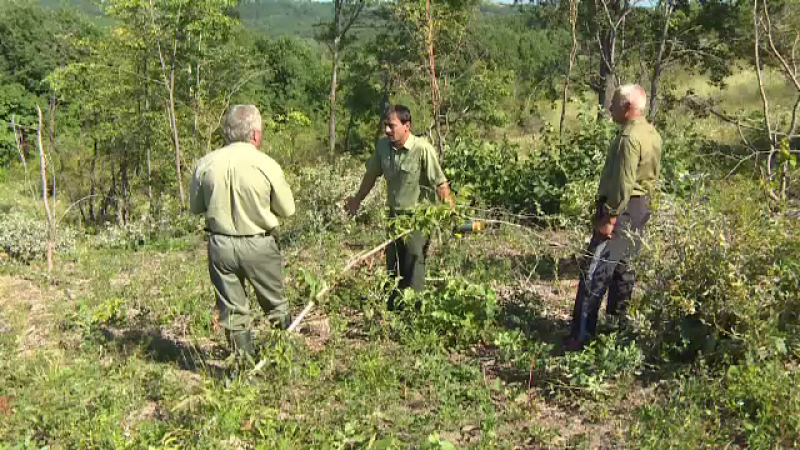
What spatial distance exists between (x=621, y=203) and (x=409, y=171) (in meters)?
1.64

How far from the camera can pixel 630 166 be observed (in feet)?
13.4

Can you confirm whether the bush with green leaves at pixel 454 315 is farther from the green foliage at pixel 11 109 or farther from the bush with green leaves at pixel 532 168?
the green foliage at pixel 11 109

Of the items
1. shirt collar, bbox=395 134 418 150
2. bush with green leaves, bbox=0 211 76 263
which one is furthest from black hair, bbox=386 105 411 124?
bush with green leaves, bbox=0 211 76 263

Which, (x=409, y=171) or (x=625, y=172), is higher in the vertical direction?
(x=625, y=172)

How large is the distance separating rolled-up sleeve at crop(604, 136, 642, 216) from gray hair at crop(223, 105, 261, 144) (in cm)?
242

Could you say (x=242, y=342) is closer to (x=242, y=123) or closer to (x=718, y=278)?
(x=242, y=123)

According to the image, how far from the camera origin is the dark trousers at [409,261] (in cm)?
501

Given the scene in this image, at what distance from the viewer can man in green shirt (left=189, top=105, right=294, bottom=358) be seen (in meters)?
3.94

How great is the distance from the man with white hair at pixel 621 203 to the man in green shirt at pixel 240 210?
7.15ft

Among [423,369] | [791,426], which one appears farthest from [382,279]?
[791,426]

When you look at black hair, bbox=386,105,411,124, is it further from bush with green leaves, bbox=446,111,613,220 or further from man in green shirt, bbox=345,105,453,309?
bush with green leaves, bbox=446,111,613,220

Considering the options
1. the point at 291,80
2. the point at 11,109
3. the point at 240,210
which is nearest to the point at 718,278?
the point at 240,210

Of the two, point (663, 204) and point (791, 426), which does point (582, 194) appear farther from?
point (791, 426)

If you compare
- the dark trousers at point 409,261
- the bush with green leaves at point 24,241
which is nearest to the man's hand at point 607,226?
the dark trousers at point 409,261
